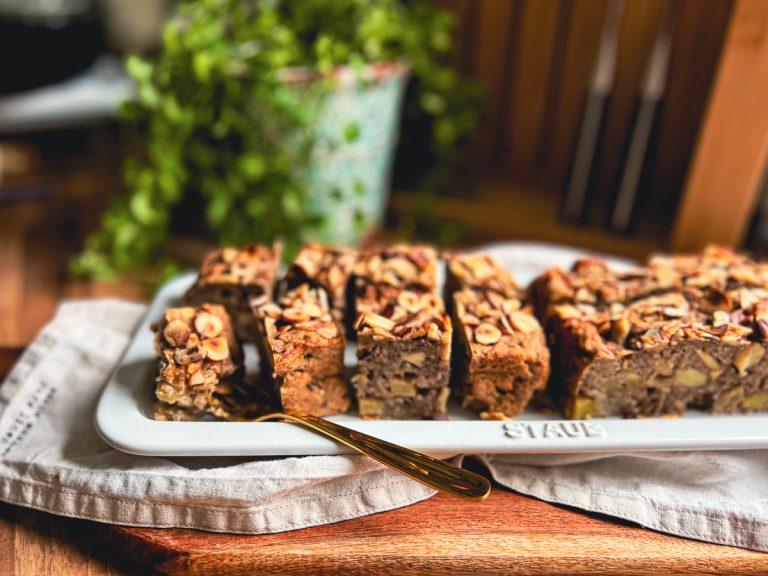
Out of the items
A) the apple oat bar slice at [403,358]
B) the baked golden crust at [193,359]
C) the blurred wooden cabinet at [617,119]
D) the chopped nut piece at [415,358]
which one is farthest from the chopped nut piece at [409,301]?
the blurred wooden cabinet at [617,119]

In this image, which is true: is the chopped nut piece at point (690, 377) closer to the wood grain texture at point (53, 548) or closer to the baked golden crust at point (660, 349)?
the baked golden crust at point (660, 349)

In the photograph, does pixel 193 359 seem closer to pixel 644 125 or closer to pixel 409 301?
pixel 409 301

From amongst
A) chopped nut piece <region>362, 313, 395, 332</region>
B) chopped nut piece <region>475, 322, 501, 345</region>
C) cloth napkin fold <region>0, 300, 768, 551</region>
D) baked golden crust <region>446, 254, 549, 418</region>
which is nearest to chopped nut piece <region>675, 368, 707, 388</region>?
cloth napkin fold <region>0, 300, 768, 551</region>

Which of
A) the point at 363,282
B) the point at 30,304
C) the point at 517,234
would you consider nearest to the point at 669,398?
the point at 363,282

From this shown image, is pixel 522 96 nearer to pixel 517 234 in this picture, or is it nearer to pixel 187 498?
pixel 517 234

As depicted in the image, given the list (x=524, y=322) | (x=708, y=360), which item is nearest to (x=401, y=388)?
(x=524, y=322)
